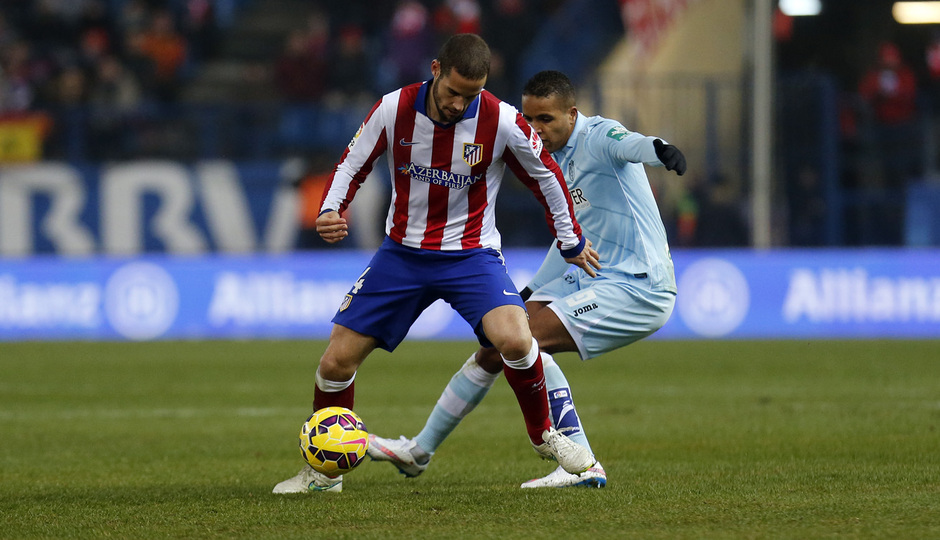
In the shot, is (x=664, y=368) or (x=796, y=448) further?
(x=664, y=368)

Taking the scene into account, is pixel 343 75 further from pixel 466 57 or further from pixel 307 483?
pixel 466 57

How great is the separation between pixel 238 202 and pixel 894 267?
8.41 metres

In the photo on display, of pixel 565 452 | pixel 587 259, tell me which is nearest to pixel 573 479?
pixel 565 452

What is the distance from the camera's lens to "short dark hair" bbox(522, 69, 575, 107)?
5867mm

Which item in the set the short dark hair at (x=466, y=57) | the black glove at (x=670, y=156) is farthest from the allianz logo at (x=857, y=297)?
the short dark hair at (x=466, y=57)

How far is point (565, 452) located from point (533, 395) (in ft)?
0.93

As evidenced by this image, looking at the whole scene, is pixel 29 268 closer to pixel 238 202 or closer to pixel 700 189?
pixel 238 202

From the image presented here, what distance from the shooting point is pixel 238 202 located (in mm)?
16844

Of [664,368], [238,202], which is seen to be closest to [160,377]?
[664,368]

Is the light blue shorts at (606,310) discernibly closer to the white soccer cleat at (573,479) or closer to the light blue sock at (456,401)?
the light blue sock at (456,401)

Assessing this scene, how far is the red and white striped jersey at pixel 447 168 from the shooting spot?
5.39m

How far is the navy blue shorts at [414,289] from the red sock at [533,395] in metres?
0.23

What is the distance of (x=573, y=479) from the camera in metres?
5.65

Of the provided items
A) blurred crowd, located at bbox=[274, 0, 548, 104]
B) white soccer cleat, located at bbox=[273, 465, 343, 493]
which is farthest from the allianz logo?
white soccer cleat, located at bbox=[273, 465, 343, 493]
